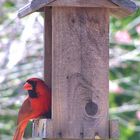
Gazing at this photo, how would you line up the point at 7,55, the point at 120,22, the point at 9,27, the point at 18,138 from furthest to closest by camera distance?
the point at 120,22 < the point at 9,27 < the point at 7,55 < the point at 18,138

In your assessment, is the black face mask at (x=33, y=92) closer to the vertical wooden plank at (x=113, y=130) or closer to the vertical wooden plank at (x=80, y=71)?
the vertical wooden plank at (x=80, y=71)

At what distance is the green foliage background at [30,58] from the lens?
7.38 meters

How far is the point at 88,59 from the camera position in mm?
4746

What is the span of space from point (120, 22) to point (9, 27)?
184 centimetres

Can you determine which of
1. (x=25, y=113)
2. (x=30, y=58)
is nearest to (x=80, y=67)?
(x=25, y=113)

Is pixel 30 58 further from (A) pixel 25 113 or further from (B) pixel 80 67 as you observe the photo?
(B) pixel 80 67

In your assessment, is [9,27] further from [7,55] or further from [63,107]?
[63,107]

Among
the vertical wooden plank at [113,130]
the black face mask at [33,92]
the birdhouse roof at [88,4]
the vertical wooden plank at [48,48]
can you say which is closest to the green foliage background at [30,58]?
the vertical wooden plank at [48,48]

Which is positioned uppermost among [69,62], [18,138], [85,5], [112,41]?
[112,41]

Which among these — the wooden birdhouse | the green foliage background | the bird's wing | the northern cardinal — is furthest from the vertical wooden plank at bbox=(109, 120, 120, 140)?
the green foliage background

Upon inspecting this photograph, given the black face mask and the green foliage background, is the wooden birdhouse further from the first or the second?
the green foliage background

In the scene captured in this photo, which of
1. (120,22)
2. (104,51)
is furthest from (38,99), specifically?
(120,22)

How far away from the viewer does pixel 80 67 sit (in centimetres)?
473

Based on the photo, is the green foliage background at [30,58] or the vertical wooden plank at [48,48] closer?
the vertical wooden plank at [48,48]
